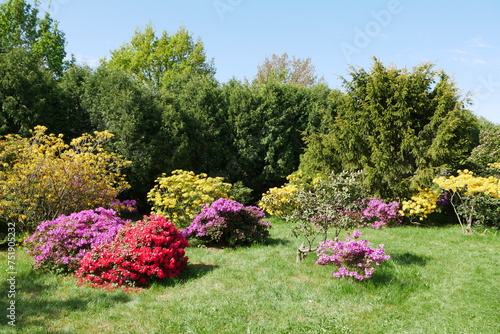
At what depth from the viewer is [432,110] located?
11.5 metres

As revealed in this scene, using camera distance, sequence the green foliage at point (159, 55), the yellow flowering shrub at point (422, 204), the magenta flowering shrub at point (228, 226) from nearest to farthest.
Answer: the magenta flowering shrub at point (228, 226) → the yellow flowering shrub at point (422, 204) → the green foliage at point (159, 55)

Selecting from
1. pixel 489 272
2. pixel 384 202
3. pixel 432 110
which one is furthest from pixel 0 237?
pixel 432 110

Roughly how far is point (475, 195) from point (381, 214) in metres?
2.63

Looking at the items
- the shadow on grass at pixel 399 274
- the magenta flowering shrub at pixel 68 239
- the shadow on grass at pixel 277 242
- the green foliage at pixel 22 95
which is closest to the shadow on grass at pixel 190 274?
the magenta flowering shrub at pixel 68 239

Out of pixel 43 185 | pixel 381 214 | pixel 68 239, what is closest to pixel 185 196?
pixel 43 185

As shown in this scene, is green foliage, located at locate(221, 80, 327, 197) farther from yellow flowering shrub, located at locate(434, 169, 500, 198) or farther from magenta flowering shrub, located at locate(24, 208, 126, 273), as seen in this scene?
magenta flowering shrub, located at locate(24, 208, 126, 273)

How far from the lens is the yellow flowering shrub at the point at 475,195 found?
9.09 meters

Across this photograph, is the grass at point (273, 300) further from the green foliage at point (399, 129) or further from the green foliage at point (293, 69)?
the green foliage at point (293, 69)

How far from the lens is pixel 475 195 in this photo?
10.1 m

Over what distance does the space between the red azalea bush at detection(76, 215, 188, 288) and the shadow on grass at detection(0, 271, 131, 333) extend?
37 cm

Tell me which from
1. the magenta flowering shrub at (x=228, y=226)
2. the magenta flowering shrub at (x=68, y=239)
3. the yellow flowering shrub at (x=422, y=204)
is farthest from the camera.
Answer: the yellow flowering shrub at (x=422, y=204)

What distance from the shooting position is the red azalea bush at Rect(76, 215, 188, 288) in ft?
17.7

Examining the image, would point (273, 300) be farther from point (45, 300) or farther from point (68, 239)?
point (68, 239)

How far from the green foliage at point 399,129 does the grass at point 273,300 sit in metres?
4.49
